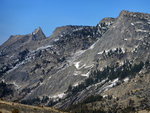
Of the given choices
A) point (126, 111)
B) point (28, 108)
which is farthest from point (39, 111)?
point (126, 111)

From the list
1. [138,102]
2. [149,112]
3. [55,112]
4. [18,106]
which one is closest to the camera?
[18,106]

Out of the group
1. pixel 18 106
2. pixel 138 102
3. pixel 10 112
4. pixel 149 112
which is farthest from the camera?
pixel 138 102

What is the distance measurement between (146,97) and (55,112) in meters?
144

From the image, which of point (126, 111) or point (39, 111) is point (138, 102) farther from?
point (39, 111)

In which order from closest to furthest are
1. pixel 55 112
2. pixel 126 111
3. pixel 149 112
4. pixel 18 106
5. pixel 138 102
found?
pixel 18 106, pixel 55 112, pixel 149 112, pixel 126 111, pixel 138 102

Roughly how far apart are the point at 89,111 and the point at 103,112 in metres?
9.45

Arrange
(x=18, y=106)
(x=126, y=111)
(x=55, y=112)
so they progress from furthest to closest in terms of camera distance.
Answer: (x=126, y=111), (x=55, y=112), (x=18, y=106)

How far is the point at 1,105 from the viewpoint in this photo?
50.6 meters

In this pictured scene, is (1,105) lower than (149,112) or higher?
higher

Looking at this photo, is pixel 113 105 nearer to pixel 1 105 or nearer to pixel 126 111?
pixel 126 111

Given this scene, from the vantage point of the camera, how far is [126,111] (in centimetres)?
17288

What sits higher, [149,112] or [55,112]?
[55,112]

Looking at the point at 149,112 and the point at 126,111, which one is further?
the point at 126,111

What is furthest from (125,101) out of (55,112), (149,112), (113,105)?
(55,112)
